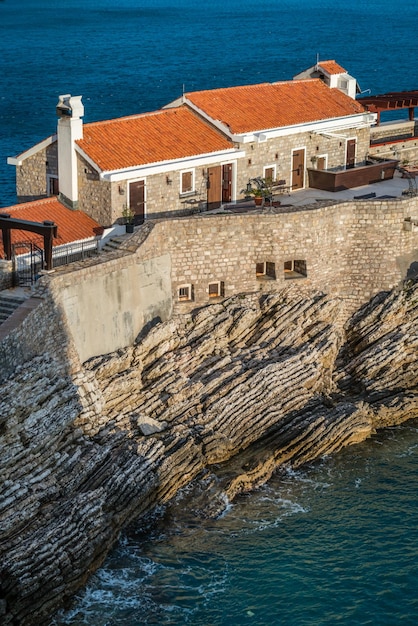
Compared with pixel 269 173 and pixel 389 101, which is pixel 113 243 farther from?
pixel 389 101

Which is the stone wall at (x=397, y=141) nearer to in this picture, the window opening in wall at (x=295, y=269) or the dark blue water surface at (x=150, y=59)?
the window opening in wall at (x=295, y=269)

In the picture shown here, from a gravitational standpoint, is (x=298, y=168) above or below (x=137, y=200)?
above

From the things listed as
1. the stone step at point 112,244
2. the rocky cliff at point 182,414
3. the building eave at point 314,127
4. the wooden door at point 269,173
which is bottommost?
the rocky cliff at point 182,414

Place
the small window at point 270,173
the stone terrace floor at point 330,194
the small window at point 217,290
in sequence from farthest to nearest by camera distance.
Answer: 1. the small window at point 270,173
2. the stone terrace floor at point 330,194
3. the small window at point 217,290

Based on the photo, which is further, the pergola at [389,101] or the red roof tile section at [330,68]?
the pergola at [389,101]

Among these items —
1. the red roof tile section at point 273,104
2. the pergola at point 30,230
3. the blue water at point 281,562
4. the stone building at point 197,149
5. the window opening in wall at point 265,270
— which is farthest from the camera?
the red roof tile section at point 273,104

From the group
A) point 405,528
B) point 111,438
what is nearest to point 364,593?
point 405,528

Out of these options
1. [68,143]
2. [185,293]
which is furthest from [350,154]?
[68,143]

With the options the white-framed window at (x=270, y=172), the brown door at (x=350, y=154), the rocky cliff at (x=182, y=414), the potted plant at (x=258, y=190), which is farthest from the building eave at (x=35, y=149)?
the brown door at (x=350, y=154)
